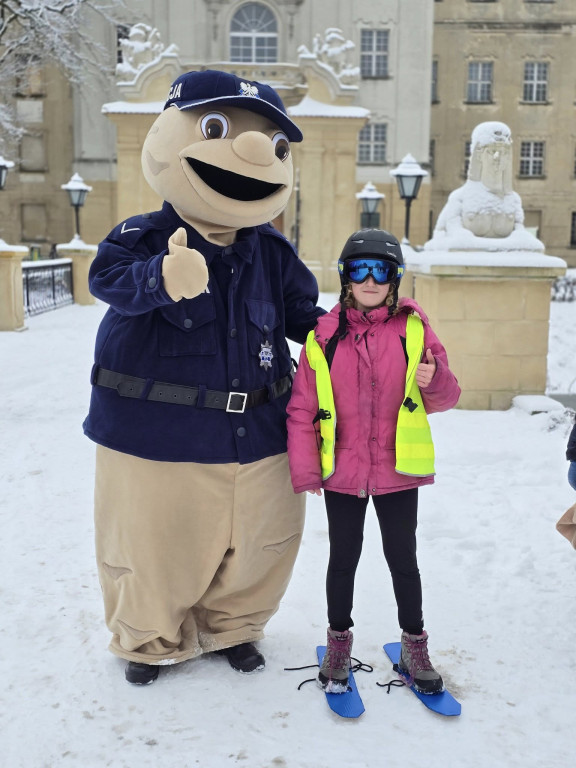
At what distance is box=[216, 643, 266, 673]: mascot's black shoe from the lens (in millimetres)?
2844

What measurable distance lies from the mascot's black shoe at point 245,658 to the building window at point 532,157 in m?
36.5

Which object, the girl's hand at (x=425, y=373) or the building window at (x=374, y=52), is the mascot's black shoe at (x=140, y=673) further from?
the building window at (x=374, y=52)

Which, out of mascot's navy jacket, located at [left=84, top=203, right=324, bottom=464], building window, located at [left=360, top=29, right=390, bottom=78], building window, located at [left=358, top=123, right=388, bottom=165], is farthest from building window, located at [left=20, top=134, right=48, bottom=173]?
mascot's navy jacket, located at [left=84, top=203, right=324, bottom=464]

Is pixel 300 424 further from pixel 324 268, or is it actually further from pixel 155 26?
pixel 155 26

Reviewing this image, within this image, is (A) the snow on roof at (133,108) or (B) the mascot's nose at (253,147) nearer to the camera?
(B) the mascot's nose at (253,147)

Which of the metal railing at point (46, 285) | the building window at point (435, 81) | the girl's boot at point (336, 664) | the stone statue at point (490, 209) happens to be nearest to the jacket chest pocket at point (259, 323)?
the girl's boot at point (336, 664)

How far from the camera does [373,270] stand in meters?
2.69

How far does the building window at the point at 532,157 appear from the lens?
3588 centimetres

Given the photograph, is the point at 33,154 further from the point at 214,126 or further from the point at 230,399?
the point at 230,399

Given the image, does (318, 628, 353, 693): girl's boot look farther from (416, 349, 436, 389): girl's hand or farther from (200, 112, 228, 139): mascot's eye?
(200, 112, 228, 139): mascot's eye

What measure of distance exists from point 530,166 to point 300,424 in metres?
36.7

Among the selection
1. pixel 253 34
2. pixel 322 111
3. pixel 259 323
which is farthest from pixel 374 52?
pixel 259 323

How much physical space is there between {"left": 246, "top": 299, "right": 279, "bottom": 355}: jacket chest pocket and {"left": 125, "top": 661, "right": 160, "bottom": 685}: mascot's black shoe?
118 cm

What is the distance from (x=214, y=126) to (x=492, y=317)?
5.01 m
